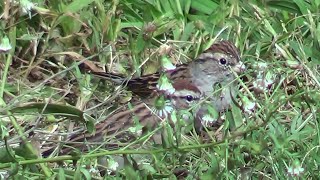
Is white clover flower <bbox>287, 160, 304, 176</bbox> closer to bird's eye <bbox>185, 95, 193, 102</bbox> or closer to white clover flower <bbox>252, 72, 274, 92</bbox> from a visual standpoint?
white clover flower <bbox>252, 72, 274, 92</bbox>

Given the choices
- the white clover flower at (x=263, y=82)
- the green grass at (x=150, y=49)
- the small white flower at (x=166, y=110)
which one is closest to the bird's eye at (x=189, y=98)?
the green grass at (x=150, y=49)

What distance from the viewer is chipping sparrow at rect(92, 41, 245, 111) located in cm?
518

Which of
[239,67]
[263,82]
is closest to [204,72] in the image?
[239,67]

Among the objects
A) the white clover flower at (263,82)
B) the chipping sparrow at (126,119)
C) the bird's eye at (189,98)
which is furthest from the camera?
the bird's eye at (189,98)

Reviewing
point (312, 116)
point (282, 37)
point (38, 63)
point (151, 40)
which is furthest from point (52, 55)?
point (312, 116)

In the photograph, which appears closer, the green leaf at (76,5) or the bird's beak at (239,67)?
the bird's beak at (239,67)

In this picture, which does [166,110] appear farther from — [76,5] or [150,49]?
[76,5]

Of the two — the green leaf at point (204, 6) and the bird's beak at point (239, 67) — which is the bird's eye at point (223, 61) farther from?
the green leaf at point (204, 6)

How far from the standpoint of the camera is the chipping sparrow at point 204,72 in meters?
5.18

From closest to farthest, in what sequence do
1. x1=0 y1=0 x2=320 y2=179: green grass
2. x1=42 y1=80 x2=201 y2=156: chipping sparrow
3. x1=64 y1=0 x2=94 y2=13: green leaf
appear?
x1=0 y1=0 x2=320 y2=179: green grass
x1=42 y1=80 x2=201 y2=156: chipping sparrow
x1=64 y1=0 x2=94 y2=13: green leaf

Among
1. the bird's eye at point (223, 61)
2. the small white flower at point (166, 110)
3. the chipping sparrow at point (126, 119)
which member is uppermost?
the small white flower at point (166, 110)

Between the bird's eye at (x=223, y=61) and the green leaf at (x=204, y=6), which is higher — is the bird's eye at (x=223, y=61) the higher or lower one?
the lower one

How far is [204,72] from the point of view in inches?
218

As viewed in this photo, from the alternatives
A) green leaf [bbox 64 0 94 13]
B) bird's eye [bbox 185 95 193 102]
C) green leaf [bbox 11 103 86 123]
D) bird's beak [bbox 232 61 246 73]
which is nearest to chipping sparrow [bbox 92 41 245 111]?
bird's beak [bbox 232 61 246 73]
